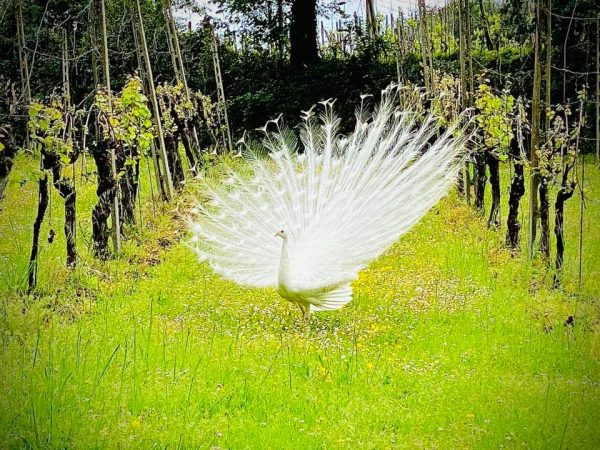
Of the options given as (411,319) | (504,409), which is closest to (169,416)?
(504,409)

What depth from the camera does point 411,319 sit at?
16.5 ft

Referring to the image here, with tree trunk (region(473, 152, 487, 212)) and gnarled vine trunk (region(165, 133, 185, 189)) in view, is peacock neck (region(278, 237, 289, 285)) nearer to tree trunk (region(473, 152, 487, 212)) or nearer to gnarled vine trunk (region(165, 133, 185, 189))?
tree trunk (region(473, 152, 487, 212))

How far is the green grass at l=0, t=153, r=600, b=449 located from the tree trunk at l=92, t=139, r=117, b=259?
25 cm

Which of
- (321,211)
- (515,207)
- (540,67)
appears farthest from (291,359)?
(515,207)

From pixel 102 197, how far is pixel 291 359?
8.38ft

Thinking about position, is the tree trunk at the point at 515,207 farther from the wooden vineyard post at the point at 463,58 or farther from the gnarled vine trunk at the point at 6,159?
the gnarled vine trunk at the point at 6,159

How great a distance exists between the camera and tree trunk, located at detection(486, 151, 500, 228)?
702cm

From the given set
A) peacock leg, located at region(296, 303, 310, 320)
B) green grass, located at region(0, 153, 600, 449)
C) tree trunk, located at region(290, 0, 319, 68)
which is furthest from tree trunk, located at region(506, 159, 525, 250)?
tree trunk, located at region(290, 0, 319, 68)

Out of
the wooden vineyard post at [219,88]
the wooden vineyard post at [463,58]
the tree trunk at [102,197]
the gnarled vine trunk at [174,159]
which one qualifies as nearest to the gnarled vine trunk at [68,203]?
the tree trunk at [102,197]

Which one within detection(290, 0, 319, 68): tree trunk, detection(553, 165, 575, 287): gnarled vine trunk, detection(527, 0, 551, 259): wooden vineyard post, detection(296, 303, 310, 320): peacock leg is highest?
detection(290, 0, 319, 68): tree trunk

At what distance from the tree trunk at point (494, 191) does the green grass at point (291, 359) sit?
133 cm

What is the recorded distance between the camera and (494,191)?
7.12 metres

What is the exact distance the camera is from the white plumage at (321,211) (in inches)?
206

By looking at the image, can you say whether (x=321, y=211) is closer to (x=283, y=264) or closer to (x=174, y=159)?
(x=283, y=264)
